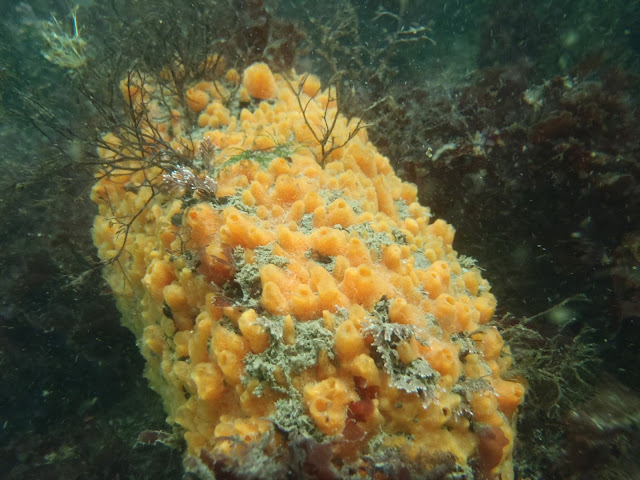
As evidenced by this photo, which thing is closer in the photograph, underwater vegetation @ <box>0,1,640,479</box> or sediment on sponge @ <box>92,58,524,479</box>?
sediment on sponge @ <box>92,58,524,479</box>

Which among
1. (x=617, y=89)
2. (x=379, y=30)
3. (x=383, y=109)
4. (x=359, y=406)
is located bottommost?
(x=359, y=406)

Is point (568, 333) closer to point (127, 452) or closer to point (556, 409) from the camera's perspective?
point (556, 409)

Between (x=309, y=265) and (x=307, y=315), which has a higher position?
(x=309, y=265)

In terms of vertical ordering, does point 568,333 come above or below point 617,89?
below

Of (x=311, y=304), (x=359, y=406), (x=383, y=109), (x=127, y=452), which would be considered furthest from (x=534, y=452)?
(x=127, y=452)

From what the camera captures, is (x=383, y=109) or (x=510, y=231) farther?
(x=383, y=109)
